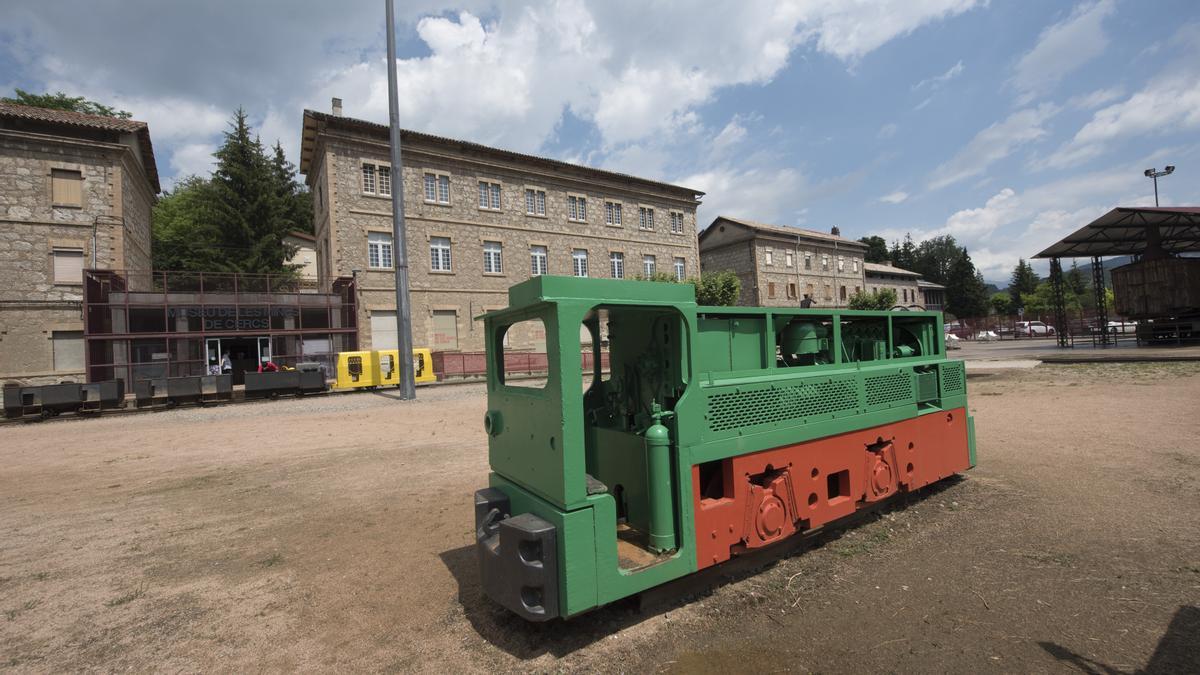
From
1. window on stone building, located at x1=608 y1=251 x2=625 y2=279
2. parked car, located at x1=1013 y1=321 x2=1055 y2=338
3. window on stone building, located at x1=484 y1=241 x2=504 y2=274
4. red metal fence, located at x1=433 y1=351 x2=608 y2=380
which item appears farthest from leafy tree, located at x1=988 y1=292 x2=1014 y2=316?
red metal fence, located at x1=433 y1=351 x2=608 y2=380

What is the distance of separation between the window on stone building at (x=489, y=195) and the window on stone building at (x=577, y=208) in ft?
14.9

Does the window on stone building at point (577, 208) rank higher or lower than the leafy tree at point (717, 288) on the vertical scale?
higher

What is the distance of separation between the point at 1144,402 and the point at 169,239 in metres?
49.9

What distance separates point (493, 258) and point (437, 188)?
461 cm

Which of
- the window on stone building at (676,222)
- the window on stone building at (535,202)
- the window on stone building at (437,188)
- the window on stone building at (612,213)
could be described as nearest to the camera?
the window on stone building at (437,188)

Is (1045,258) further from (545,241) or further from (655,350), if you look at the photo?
(655,350)

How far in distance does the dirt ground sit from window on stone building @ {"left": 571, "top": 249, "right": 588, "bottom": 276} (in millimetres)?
24883

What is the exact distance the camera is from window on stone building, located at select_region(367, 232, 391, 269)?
25781mm

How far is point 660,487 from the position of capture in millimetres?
3207

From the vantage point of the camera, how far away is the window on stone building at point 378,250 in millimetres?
25781

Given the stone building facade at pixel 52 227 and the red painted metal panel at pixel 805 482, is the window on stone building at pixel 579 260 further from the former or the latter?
the red painted metal panel at pixel 805 482

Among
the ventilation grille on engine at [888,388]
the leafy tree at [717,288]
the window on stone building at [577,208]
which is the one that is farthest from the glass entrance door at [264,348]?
the ventilation grille on engine at [888,388]

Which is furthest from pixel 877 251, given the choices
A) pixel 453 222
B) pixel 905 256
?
pixel 453 222

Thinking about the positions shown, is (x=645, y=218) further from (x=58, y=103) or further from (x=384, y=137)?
(x=58, y=103)
